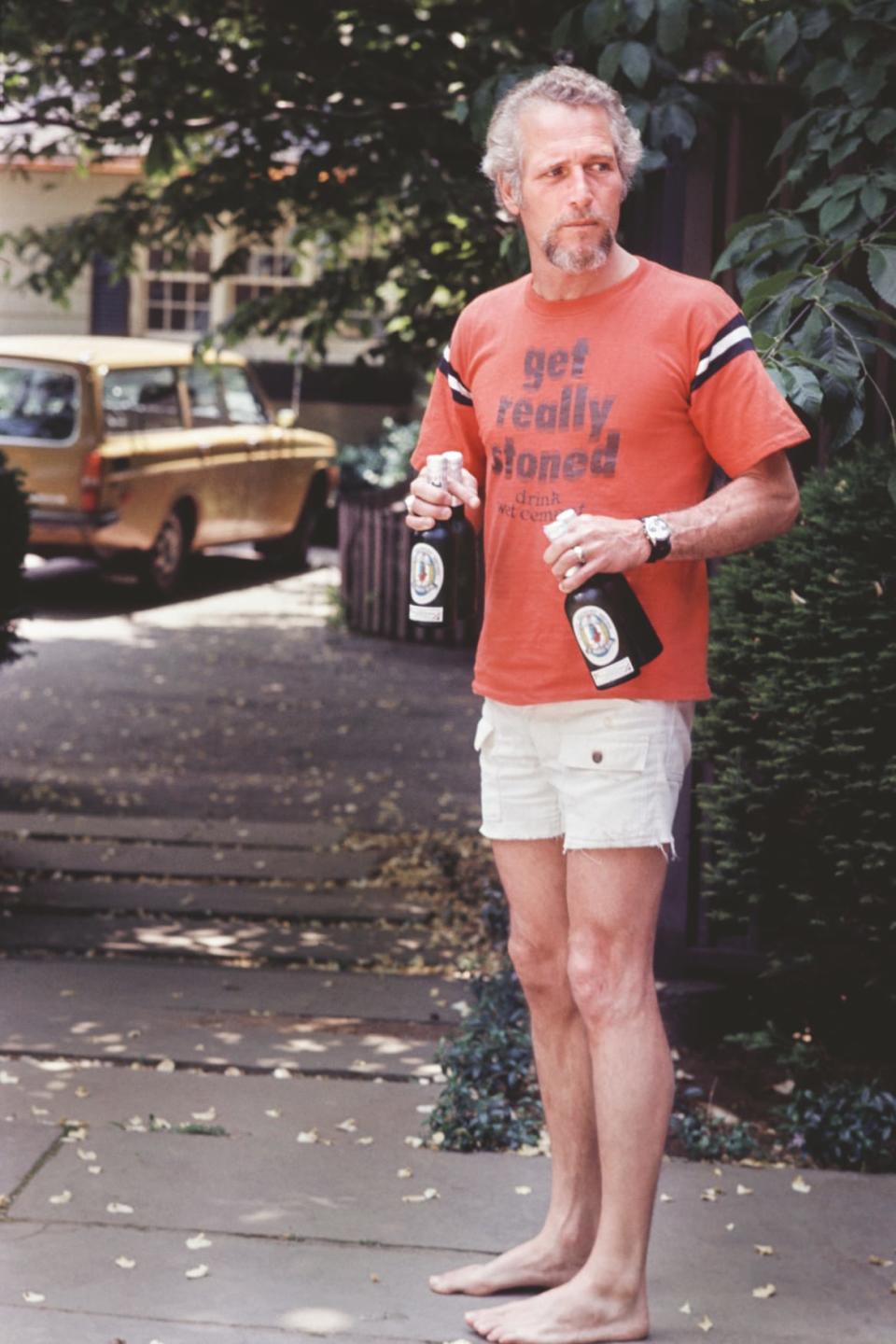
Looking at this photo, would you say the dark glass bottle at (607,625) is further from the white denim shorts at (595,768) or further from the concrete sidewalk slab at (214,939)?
the concrete sidewalk slab at (214,939)

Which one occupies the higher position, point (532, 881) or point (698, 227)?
point (698, 227)

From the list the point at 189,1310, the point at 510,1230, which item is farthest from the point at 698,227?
the point at 189,1310

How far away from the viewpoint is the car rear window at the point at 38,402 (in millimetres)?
14141

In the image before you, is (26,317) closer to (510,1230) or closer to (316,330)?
(316,330)

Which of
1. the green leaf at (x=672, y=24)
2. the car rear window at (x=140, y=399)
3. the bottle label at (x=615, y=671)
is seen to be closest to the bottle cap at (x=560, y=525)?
the bottle label at (x=615, y=671)

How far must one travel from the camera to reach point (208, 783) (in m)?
8.91

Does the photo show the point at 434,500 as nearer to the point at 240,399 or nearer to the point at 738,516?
the point at 738,516

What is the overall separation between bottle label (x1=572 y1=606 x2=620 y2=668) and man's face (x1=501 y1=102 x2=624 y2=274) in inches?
23.2

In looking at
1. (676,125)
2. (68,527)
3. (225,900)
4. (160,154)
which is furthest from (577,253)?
(68,527)

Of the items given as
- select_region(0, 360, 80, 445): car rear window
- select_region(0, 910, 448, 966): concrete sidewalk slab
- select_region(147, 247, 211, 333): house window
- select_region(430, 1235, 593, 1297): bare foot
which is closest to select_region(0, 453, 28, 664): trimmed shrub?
select_region(0, 910, 448, 966): concrete sidewalk slab

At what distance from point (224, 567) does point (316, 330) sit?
818 cm

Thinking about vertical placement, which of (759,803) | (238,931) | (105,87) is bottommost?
(238,931)

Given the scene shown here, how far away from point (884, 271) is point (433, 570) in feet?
3.88

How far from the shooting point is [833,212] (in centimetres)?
429
